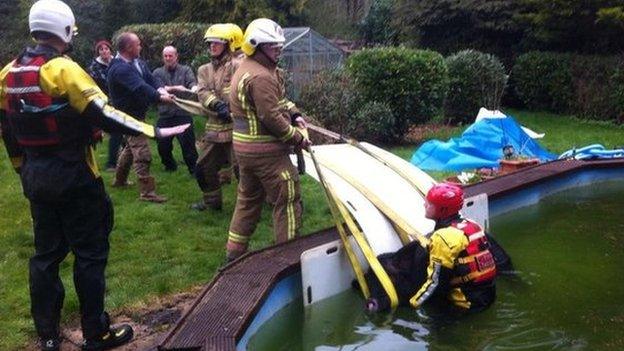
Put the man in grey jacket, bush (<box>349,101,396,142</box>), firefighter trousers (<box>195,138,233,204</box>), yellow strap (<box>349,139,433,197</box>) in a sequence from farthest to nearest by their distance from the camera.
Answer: bush (<box>349,101,396,142</box>) < the man in grey jacket < firefighter trousers (<box>195,138,233,204</box>) < yellow strap (<box>349,139,433,197</box>)

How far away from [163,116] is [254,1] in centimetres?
1597

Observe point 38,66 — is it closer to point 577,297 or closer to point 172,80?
point 577,297

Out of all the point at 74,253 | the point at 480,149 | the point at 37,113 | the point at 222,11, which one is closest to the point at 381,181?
the point at 74,253

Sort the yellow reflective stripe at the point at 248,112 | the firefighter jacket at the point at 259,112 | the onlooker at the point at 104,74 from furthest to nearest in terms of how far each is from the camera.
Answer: the onlooker at the point at 104,74 < the yellow reflective stripe at the point at 248,112 < the firefighter jacket at the point at 259,112

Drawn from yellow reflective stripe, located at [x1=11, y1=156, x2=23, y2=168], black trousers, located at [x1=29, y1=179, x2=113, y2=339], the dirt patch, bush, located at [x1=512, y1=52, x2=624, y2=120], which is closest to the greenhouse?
bush, located at [x1=512, y1=52, x2=624, y2=120]

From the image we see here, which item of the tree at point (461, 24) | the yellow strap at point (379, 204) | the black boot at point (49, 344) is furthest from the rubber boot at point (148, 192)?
the tree at point (461, 24)

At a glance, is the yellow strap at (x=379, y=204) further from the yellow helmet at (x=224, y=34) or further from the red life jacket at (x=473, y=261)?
the yellow helmet at (x=224, y=34)

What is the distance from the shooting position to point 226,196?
8.90 m

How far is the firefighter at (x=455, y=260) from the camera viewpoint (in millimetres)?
5301

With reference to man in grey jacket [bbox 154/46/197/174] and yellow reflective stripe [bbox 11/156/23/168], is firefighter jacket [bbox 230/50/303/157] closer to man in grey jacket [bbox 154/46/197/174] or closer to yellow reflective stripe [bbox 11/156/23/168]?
yellow reflective stripe [bbox 11/156/23/168]

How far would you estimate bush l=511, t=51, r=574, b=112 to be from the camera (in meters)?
16.8

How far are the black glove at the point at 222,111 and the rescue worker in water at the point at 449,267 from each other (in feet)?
8.58

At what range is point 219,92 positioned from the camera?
7.74 m

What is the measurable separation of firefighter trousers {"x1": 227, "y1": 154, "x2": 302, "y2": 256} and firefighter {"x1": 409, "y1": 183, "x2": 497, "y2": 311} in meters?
1.18
